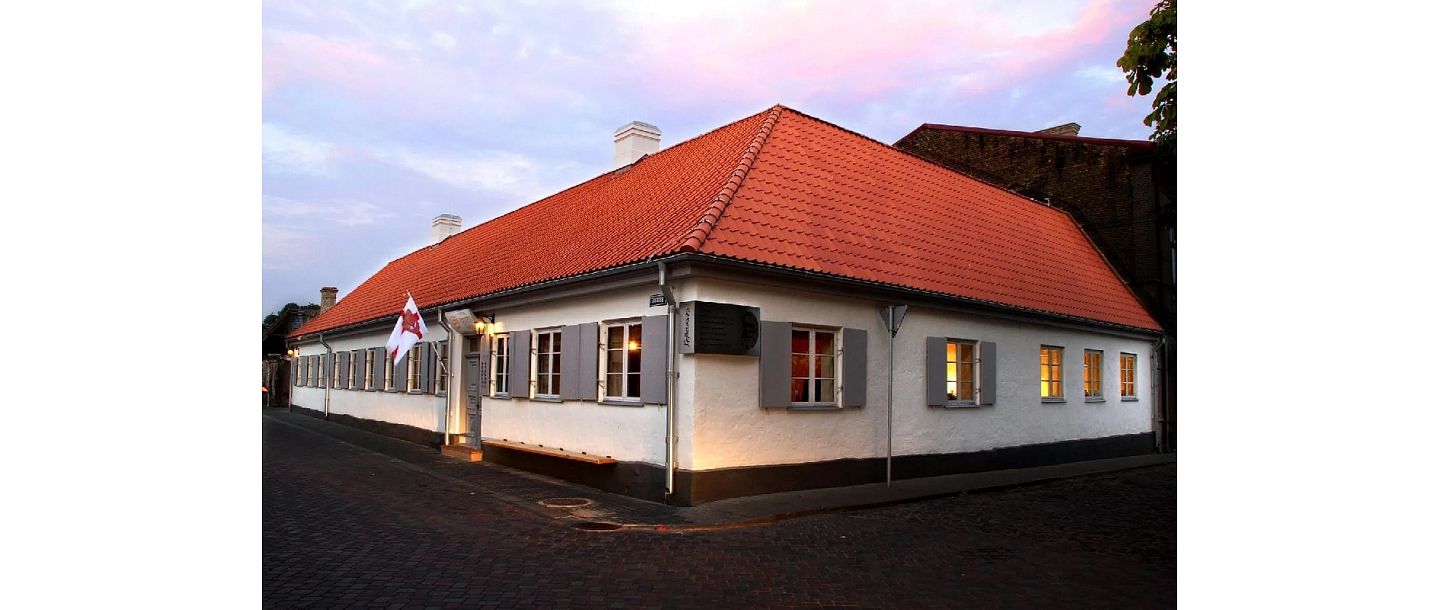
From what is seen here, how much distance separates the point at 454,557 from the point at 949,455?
9308mm

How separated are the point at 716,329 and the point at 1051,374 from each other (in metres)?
9.35

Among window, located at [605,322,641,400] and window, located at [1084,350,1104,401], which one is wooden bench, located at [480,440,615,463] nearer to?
window, located at [605,322,641,400]

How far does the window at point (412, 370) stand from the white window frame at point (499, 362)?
16.8ft

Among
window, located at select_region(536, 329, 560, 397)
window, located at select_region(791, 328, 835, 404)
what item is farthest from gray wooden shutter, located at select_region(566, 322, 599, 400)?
window, located at select_region(791, 328, 835, 404)

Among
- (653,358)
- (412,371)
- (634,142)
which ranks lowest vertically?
(412,371)

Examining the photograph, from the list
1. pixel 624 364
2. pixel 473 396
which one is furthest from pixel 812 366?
pixel 473 396

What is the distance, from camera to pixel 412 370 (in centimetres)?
2106

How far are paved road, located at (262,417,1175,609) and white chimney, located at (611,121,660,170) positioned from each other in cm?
1054

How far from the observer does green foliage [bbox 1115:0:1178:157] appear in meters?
8.17

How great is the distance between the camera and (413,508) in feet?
36.1

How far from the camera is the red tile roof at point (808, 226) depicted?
42.5ft

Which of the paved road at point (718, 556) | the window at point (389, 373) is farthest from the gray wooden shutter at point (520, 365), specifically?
the window at point (389, 373)

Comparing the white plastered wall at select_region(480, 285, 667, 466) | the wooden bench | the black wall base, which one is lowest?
the black wall base

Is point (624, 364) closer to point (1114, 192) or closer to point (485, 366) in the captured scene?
point (485, 366)
